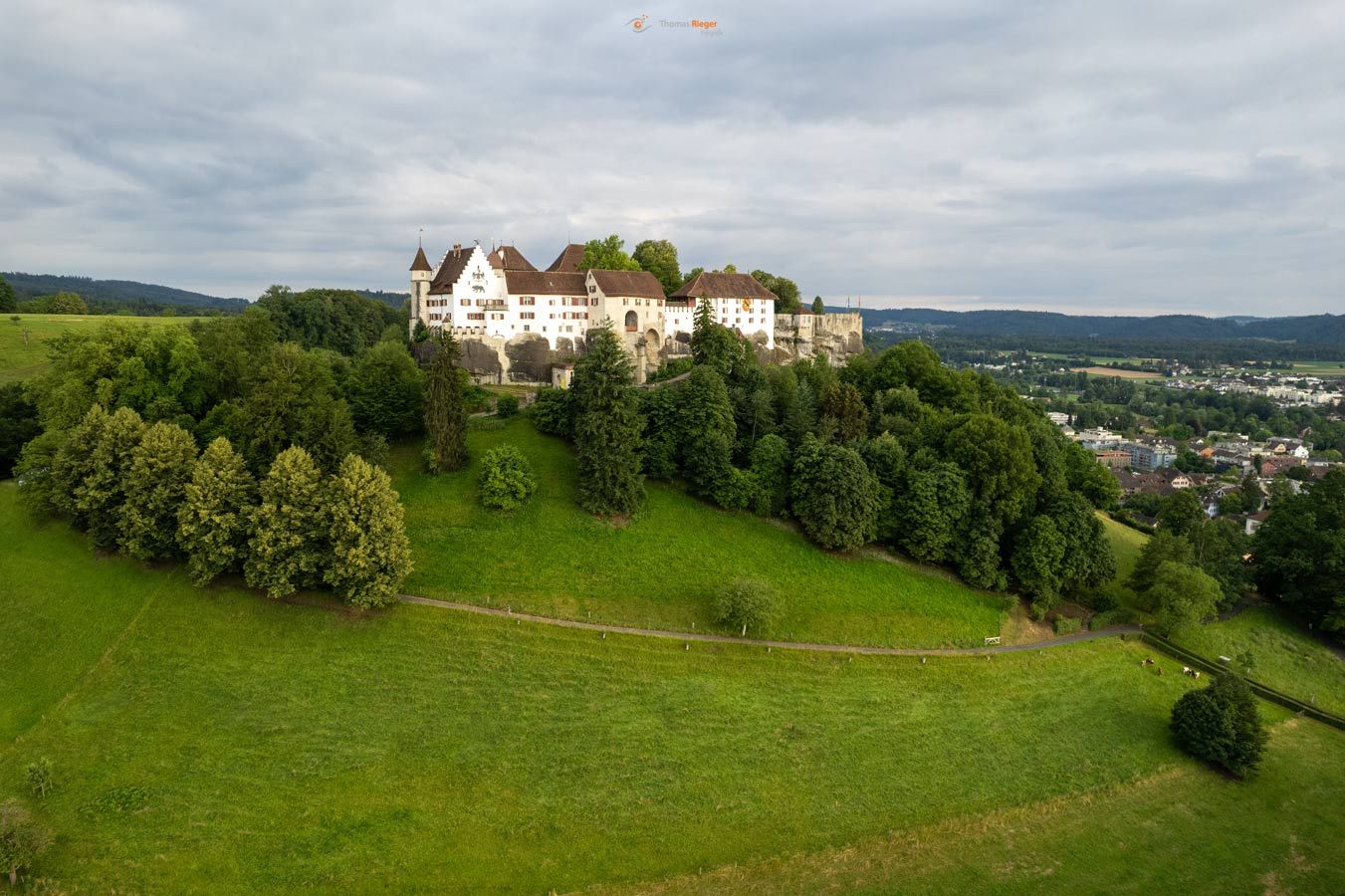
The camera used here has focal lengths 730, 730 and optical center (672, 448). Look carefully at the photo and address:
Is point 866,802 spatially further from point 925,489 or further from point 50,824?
point 50,824

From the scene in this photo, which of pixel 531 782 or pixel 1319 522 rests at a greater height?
pixel 1319 522

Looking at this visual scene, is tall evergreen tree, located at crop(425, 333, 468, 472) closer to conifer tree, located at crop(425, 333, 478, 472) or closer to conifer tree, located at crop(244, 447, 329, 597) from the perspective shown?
→ conifer tree, located at crop(425, 333, 478, 472)

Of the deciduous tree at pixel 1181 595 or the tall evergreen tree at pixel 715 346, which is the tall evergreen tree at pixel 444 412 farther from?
the deciduous tree at pixel 1181 595

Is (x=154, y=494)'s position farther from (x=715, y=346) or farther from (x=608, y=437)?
(x=715, y=346)

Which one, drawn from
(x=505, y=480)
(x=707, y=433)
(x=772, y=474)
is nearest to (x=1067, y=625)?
(x=772, y=474)

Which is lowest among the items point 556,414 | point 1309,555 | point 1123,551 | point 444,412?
point 1123,551

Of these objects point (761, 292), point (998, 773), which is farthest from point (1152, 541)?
point (761, 292)

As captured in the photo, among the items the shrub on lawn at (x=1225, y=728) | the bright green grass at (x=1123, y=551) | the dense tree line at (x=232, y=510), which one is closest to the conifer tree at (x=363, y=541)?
the dense tree line at (x=232, y=510)
